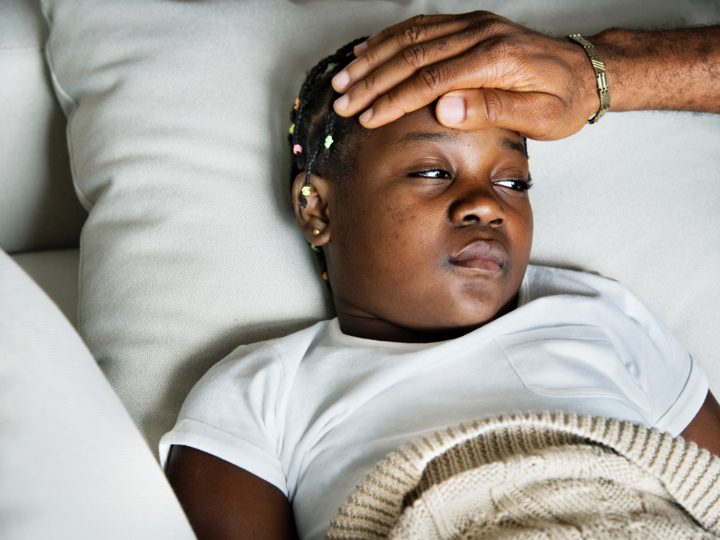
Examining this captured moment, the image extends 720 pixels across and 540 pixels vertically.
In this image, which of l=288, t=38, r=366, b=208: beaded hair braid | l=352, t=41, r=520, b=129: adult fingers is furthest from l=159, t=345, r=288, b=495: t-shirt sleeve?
l=352, t=41, r=520, b=129: adult fingers

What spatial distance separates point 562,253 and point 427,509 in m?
0.76

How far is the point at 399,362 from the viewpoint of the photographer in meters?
→ 0.96

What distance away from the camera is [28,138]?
1.41m

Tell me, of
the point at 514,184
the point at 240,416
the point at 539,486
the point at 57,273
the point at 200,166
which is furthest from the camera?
the point at 57,273

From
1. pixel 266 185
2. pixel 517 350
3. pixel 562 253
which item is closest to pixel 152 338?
pixel 266 185

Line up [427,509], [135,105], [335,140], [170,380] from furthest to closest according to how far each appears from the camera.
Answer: [135,105] < [335,140] < [170,380] < [427,509]

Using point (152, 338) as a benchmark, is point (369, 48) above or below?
above

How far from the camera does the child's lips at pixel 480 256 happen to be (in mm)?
985

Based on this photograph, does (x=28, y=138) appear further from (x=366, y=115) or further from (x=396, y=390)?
(x=396, y=390)

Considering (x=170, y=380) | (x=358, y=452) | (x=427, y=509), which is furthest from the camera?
(x=170, y=380)

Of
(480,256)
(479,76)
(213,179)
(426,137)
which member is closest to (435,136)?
(426,137)

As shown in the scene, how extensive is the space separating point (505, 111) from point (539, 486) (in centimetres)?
62

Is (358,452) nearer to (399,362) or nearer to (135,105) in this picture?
(399,362)

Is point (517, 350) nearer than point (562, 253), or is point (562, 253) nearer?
point (517, 350)
